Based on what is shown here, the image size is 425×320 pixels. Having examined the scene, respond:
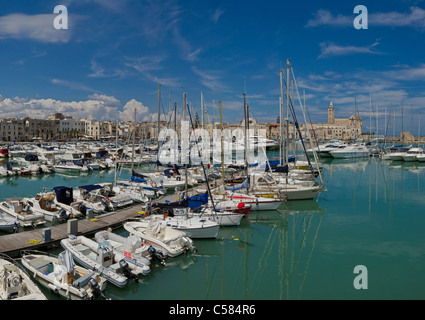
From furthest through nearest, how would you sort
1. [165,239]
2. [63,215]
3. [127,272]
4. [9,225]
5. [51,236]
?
[63,215]
[9,225]
[51,236]
[165,239]
[127,272]

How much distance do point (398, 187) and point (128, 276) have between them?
108 ft

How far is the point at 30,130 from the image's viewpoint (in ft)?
414

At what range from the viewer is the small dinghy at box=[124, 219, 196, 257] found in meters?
14.4

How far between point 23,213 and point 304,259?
17.6 meters

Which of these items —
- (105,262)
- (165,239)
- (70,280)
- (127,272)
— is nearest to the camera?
(70,280)

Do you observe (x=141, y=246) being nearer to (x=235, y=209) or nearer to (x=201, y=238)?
(x=201, y=238)

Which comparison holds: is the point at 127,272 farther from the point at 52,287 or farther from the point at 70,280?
the point at 52,287

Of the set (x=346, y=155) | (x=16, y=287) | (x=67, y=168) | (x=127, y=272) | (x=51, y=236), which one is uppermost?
(x=346, y=155)

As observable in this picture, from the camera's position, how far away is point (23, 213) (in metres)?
19.9

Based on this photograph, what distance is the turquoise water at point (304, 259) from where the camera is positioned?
38.5 feet

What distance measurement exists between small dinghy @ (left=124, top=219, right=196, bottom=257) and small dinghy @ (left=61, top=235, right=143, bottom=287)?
81.7 inches

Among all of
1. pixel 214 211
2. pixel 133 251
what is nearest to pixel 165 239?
pixel 133 251

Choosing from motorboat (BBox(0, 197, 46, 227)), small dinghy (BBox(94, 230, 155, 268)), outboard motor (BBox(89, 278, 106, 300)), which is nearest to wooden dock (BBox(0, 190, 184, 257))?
motorboat (BBox(0, 197, 46, 227))
